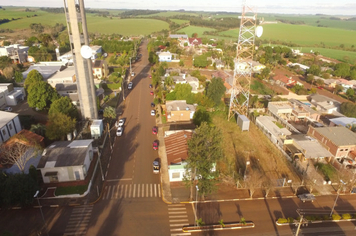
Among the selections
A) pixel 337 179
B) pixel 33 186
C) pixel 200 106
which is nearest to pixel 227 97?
pixel 200 106

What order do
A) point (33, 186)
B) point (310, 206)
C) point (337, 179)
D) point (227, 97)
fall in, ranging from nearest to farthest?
point (33, 186)
point (310, 206)
point (337, 179)
point (227, 97)

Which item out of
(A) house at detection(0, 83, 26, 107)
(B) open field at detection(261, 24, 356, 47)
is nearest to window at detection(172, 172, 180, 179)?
(A) house at detection(0, 83, 26, 107)

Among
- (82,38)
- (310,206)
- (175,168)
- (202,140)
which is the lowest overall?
(310,206)

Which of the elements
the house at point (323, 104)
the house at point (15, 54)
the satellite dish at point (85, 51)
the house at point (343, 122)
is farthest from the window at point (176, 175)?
the house at point (15, 54)

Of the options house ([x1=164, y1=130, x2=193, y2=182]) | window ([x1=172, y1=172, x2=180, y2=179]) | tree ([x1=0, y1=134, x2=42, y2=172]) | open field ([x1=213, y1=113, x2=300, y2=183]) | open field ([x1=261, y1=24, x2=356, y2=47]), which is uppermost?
open field ([x1=261, y1=24, x2=356, y2=47])

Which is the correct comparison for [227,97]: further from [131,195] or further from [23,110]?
[23,110]

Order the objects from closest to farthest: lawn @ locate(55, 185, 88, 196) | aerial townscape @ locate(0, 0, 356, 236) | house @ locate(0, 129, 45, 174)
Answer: aerial townscape @ locate(0, 0, 356, 236), lawn @ locate(55, 185, 88, 196), house @ locate(0, 129, 45, 174)

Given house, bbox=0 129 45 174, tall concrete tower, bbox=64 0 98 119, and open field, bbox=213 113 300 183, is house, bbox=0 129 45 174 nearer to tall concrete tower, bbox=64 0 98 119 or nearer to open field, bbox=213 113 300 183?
tall concrete tower, bbox=64 0 98 119

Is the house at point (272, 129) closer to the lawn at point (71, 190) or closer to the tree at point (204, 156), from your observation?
the tree at point (204, 156)
